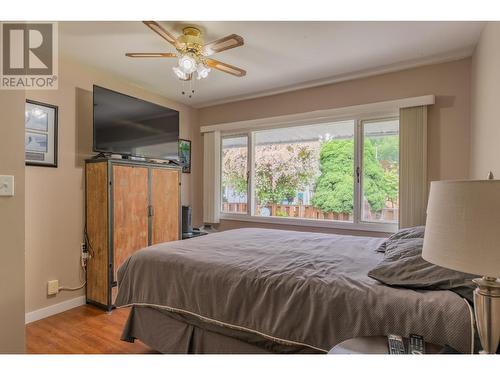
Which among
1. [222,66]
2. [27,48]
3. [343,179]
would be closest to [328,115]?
[343,179]

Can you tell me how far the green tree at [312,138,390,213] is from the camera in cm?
327

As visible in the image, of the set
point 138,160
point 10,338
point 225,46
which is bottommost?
point 10,338

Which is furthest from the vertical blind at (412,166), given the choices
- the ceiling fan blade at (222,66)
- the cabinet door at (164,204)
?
the cabinet door at (164,204)

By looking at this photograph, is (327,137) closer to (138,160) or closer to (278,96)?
(278,96)

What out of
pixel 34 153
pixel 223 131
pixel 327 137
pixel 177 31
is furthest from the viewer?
pixel 223 131

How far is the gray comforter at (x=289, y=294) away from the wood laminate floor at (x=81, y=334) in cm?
42

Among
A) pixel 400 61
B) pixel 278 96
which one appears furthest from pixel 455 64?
pixel 278 96

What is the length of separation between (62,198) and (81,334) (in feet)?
4.22

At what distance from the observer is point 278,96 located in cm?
385

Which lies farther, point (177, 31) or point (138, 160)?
point (138, 160)

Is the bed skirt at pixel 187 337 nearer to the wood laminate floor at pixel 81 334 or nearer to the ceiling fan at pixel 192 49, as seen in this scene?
the wood laminate floor at pixel 81 334
